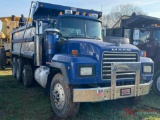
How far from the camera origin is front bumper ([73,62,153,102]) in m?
4.22

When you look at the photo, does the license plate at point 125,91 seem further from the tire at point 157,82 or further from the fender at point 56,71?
the tire at point 157,82

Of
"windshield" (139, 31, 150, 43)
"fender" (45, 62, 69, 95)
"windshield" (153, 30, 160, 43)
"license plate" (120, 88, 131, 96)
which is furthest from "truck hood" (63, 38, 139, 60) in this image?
"windshield" (153, 30, 160, 43)

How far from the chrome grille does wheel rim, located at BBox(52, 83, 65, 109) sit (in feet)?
3.45

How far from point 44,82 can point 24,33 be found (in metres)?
3.32

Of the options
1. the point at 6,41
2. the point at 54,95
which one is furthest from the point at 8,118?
the point at 6,41

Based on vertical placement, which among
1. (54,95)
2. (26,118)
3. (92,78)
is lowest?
(26,118)

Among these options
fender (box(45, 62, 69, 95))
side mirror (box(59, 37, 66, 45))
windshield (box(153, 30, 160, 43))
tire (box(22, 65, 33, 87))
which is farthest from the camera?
tire (box(22, 65, 33, 87))

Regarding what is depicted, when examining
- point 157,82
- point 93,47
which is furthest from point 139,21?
point 93,47

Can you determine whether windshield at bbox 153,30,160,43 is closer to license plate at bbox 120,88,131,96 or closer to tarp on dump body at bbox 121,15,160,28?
tarp on dump body at bbox 121,15,160,28

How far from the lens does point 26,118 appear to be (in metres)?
4.79

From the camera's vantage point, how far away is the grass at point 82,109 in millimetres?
4867

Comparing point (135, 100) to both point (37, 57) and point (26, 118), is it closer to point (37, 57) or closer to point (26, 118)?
point (26, 118)

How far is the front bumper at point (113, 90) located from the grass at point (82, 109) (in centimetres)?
67

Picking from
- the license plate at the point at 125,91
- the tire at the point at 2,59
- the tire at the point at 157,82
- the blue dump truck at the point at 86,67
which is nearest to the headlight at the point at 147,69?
the blue dump truck at the point at 86,67
